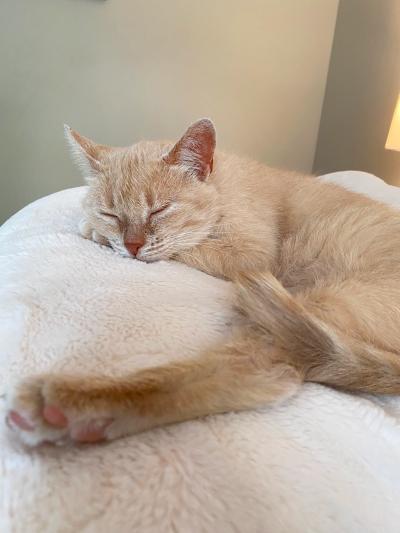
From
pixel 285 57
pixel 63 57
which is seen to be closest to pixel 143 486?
pixel 63 57

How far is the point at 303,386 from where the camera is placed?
Answer: 712mm

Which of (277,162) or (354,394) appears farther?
(277,162)

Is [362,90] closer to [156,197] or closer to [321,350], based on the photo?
[156,197]

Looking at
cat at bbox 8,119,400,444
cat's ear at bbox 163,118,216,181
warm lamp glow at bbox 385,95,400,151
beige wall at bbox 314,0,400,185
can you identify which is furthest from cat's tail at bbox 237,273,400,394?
beige wall at bbox 314,0,400,185

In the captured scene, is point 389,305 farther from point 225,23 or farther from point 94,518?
point 225,23

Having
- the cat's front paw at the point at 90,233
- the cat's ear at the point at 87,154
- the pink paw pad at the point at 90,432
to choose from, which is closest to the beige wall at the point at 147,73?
the cat's ear at the point at 87,154

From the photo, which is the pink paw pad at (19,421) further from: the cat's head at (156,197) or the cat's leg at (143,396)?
the cat's head at (156,197)

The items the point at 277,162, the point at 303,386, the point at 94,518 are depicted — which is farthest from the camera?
the point at 277,162

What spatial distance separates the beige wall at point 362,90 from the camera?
2.58m

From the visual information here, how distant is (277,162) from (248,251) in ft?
6.72

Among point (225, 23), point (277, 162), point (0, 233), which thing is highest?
point (225, 23)

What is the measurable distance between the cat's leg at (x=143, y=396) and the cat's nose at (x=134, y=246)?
1.54ft

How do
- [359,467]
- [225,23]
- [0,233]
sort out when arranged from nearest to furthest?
[359,467] < [0,233] < [225,23]

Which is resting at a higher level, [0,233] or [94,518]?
[94,518]
